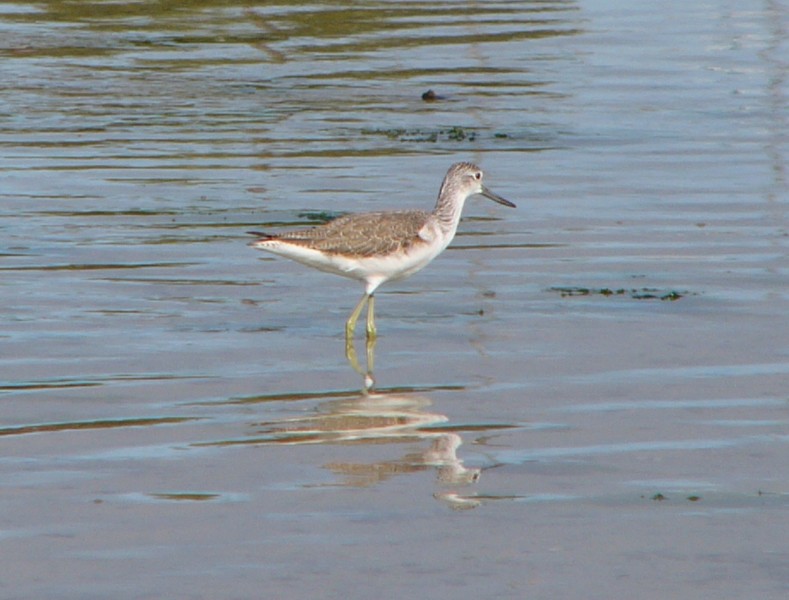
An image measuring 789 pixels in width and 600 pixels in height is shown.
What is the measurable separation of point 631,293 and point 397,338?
1.88 metres

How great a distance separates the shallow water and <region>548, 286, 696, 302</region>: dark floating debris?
0.05 metres

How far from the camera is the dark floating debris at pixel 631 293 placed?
11352 mm

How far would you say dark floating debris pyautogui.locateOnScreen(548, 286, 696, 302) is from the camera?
11.4m

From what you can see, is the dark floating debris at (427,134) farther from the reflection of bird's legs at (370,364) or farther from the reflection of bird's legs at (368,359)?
the reflection of bird's legs at (368,359)

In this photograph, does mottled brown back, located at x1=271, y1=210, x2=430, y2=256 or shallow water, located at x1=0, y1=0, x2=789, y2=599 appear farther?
mottled brown back, located at x1=271, y1=210, x2=430, y2=256

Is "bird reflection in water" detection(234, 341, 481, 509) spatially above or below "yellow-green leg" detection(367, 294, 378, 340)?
above

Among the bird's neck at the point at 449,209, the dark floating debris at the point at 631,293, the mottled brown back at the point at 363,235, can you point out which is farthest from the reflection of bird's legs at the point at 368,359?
the dark floating debris at the point at 631,293

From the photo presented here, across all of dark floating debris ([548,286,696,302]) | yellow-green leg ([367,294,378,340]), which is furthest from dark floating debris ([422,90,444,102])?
yellow-green leg ([367,294,378,340])

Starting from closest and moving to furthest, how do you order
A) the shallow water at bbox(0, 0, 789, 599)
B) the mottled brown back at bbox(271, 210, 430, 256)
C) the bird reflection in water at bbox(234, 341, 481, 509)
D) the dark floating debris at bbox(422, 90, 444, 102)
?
the shallow water at bbox(0, 0, 789, 599) < the bird reflection in water at bbox(234, 341, 481, 509) < the mottled brown back at bbox(271, 210, 430, 256) < the dark floating debris at bbox(422, 90, 444, 102)

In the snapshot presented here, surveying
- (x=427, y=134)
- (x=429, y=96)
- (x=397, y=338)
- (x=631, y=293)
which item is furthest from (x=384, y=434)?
(x=429, y=96)

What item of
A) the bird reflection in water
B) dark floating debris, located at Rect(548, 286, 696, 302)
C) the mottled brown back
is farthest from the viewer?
dark floating debris, located at Rect(548, 286, 696, 302)

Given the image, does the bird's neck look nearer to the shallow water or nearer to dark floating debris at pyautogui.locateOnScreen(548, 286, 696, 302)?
the shallow water

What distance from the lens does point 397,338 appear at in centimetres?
1059

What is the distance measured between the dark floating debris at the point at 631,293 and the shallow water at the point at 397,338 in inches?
1.9
